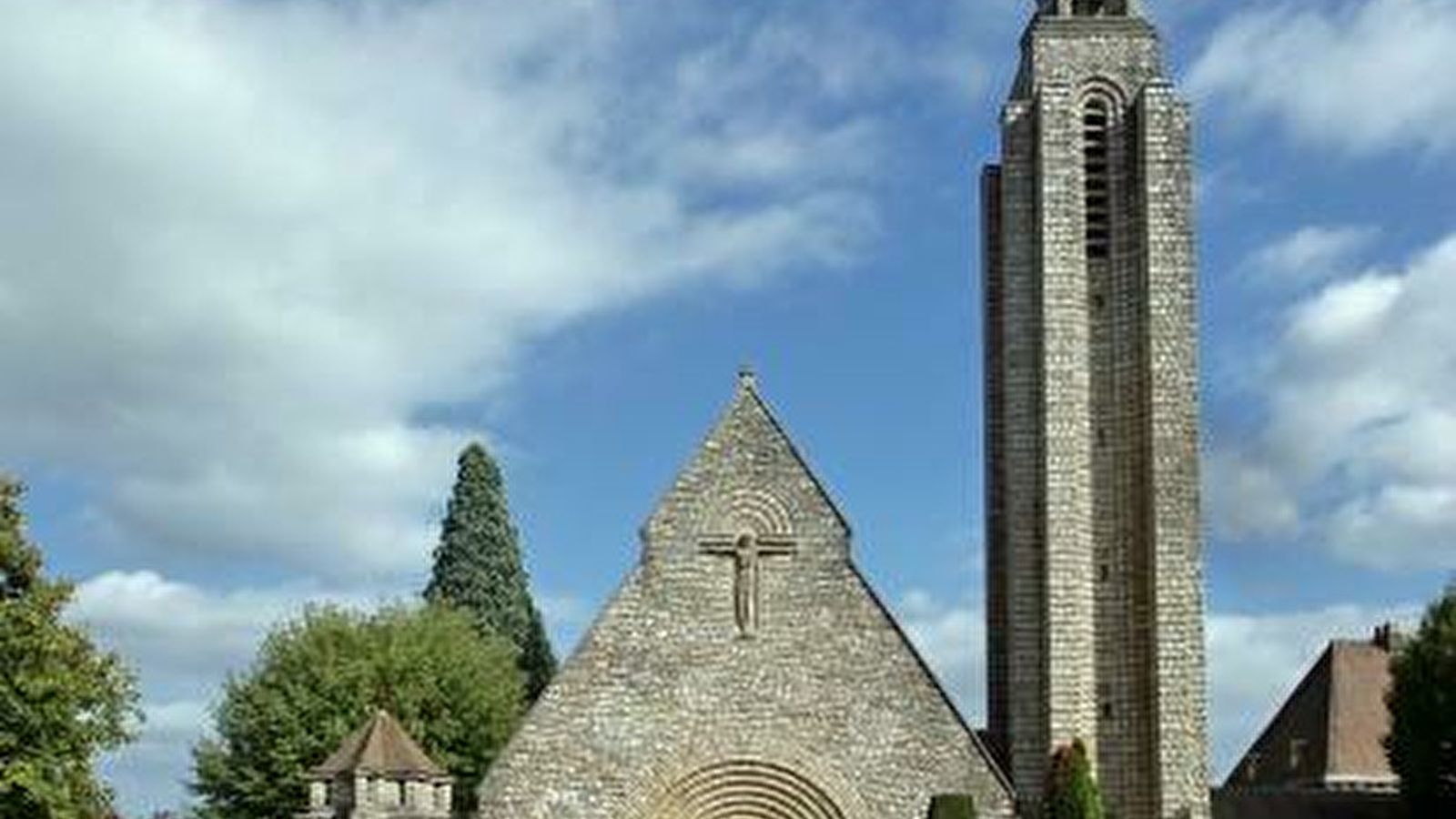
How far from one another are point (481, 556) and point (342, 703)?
9184mm

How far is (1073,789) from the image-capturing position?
120 feet

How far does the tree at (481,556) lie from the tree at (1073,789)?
78.0 feet

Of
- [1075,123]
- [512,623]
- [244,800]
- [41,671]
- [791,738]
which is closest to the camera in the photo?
[41,671]

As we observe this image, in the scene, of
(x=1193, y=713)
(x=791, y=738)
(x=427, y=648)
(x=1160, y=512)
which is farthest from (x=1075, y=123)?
(x=427, y=648)

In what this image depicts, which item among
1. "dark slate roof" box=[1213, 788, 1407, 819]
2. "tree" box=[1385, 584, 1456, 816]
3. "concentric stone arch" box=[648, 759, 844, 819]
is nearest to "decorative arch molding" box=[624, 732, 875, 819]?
"concentric stone arch" box=[648, 759, 844, 819]

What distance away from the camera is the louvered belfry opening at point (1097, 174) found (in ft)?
137

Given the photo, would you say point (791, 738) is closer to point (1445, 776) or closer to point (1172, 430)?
point (1172, 430)

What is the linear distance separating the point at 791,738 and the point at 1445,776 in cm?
1932

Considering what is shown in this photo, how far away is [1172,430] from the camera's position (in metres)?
40.4

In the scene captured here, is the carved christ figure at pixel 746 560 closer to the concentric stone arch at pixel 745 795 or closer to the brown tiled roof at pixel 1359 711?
the concentric stone arch at pixel 745 795

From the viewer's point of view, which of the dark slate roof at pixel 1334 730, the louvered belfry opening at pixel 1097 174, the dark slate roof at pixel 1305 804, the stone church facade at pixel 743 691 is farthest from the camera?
the dark slate roof at pixel 1334 730

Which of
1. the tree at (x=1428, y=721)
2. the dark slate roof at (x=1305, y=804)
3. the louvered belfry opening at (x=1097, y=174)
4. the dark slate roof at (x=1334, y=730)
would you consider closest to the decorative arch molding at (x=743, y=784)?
the louvered belfry opening at (x=1097, y=174)

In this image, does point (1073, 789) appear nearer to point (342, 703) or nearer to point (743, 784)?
point (743, 784)

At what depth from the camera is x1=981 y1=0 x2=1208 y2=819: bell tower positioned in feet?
130
